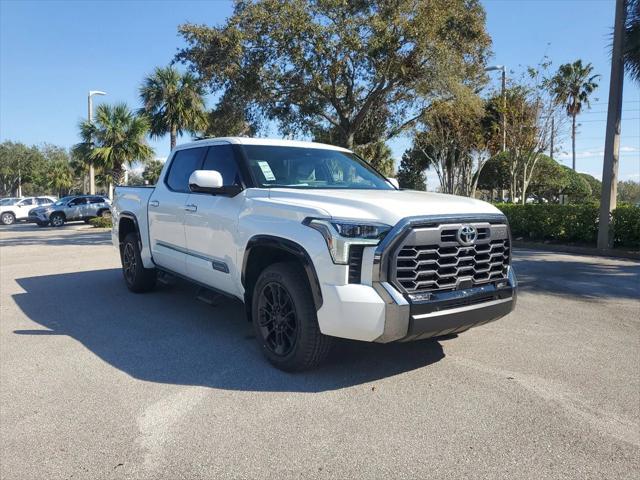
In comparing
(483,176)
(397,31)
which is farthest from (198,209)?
(483,176)

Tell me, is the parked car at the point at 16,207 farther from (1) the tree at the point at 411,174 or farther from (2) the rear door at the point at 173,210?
(2) the rear door at the point at 173,210

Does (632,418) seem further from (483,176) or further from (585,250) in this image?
(483,176)

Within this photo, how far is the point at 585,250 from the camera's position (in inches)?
511

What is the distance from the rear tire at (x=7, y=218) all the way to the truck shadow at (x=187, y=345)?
29448 millimetres

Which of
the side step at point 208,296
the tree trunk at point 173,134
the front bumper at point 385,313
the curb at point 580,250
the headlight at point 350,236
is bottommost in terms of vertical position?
the curb at point 580,250

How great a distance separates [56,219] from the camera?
2767 centimetres

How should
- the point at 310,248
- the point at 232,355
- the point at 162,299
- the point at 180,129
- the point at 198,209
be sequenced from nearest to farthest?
the point at 310,248 → the point at 232,355 → the point at 198,209 → the point at 162,299 → the point at 180,129

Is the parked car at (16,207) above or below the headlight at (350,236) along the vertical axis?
below

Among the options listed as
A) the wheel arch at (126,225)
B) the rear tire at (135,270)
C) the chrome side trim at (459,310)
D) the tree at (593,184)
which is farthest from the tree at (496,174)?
the chrome side trim at (459,310)

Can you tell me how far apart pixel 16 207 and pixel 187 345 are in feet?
109

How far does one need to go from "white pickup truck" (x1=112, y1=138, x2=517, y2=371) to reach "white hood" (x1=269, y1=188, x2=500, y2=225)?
0.4 inches

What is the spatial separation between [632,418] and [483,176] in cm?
3002

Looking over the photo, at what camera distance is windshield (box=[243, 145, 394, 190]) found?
15.8ft

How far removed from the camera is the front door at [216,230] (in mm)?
4660
